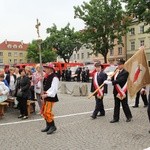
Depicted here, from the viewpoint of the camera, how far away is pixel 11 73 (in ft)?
44.3

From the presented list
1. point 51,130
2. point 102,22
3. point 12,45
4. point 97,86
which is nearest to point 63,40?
point 102,22

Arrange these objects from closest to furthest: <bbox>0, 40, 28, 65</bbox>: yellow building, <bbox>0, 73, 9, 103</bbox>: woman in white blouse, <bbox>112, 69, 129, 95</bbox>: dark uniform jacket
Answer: <bbox>112, 69, 129, 95</bbox>: dark uniform jacket, <bbox>0, 73, 9, 103</bbox>: woman in white blouse, <bbox>0, 40, 28, 65</bbox>: yellow building

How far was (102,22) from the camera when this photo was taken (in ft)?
183

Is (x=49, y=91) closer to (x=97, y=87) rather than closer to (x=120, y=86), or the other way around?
(x=120, y=86)

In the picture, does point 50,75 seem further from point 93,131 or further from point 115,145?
point 115,145

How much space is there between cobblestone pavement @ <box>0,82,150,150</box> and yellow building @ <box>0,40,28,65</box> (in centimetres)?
12548

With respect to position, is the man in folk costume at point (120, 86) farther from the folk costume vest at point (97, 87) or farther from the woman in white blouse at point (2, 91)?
the woman in white blouse at point (2, 91)

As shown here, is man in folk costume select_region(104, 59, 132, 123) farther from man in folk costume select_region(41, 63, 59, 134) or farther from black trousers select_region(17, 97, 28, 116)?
black trousers select_region(17, 97, 28, 116)

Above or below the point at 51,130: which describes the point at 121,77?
above

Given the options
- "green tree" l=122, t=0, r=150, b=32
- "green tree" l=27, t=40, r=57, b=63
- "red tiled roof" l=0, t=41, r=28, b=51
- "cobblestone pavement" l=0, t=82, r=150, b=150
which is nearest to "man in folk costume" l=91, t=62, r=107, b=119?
"cobblestone pavement" l=0, t=82, r=150, b=150

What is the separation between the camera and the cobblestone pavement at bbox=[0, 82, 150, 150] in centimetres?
778

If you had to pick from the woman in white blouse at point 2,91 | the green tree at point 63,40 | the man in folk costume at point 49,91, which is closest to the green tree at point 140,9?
the woman in white blouse at point 2,91

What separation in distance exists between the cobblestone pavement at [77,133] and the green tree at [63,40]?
195 feet

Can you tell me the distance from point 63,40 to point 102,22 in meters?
16.7
